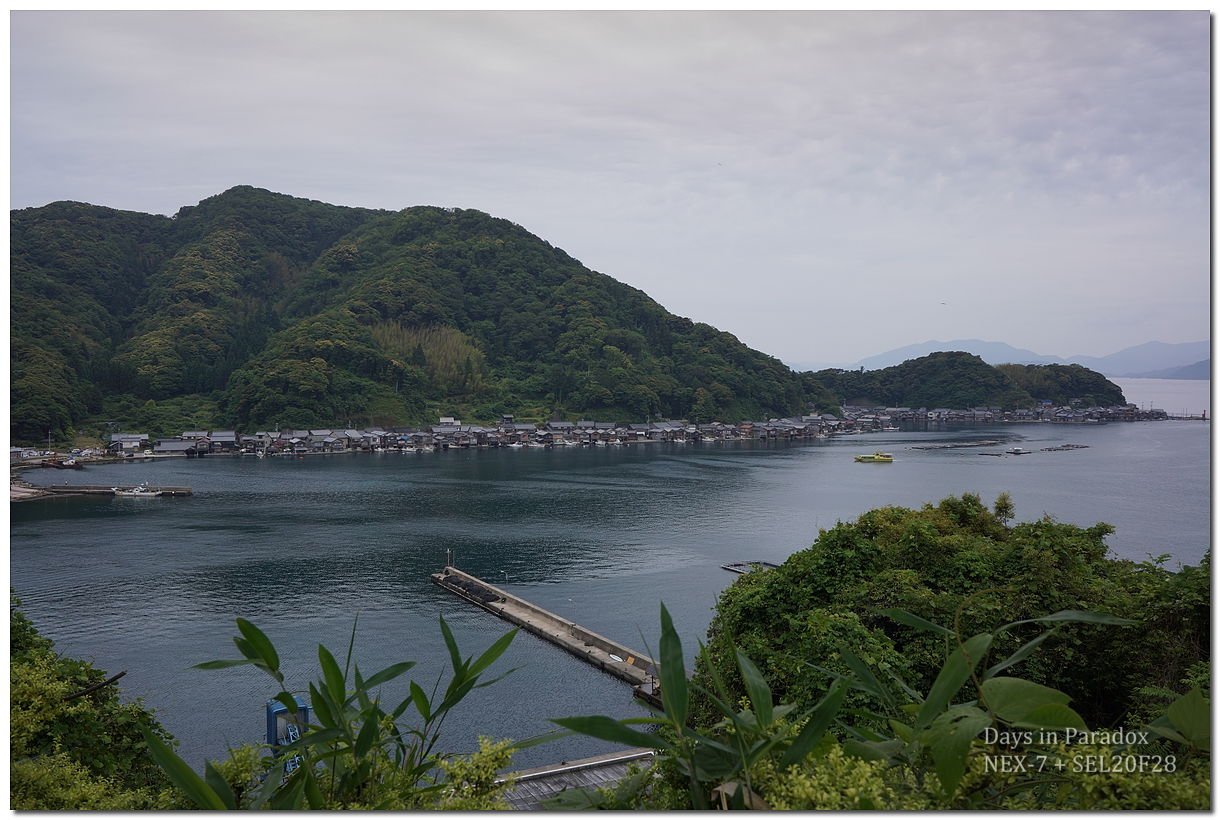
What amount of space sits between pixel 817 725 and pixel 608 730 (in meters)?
0.44

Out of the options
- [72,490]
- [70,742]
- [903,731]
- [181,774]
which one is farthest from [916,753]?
[72,490]

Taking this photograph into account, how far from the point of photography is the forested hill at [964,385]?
53.9 m

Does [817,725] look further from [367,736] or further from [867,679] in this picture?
[367,736]

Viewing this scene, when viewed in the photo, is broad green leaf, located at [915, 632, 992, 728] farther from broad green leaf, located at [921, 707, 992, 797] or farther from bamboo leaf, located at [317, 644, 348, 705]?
bamboo leaf, located at [317, 644, 348, 705]

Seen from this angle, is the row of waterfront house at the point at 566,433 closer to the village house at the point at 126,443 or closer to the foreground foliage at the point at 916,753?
the village house at the point at 126,443

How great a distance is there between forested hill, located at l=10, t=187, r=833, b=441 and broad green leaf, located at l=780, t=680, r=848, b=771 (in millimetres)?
35459

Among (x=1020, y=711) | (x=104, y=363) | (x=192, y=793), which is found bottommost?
(x=192, y=793)

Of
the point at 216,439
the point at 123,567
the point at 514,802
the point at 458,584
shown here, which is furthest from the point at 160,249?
the point at 514,802

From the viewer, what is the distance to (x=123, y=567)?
1516 cm

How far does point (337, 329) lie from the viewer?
45.0m

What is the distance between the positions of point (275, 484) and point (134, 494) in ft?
13.7

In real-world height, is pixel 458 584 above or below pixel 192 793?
below

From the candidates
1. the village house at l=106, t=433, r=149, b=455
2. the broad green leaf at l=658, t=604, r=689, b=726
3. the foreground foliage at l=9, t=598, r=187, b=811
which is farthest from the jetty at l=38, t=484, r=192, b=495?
the broad green leaf at l=658, t=604, r=689, b=726

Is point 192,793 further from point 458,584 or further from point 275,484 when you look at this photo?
point 275,484
